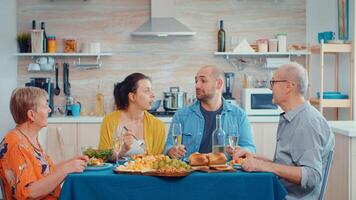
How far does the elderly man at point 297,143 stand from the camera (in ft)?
9.11

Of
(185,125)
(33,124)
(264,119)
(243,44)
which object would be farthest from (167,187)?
(243,44)

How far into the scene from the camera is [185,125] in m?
3.85

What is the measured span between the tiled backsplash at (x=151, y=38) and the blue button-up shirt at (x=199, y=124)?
8.65 ft

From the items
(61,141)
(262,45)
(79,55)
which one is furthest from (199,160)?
(79,55)

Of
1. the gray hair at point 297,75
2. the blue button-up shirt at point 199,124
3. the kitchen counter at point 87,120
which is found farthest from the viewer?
the kitchen counter at point 87,120

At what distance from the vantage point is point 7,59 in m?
6.14

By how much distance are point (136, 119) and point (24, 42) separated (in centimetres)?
291

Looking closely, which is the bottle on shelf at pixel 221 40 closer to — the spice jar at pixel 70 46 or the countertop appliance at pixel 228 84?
the countertop appliance at pixel 228 84

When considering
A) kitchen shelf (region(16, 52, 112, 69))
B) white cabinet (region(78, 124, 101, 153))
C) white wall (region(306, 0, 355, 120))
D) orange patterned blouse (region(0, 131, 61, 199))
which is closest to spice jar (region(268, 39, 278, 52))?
white wall (region(306, 0, 355, 120))

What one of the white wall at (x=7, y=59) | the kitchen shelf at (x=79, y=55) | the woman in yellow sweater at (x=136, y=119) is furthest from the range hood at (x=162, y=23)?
the woman in yellow sweater at (x=136, y=119)

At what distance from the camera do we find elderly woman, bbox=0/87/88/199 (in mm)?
2654

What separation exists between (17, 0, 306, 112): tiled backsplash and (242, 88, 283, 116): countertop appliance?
42 centimetres

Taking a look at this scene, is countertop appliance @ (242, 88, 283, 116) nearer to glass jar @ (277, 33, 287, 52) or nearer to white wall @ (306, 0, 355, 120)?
glass jar @ (277, 33, 287, 52)

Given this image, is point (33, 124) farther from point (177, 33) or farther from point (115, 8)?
point (115, 8)
